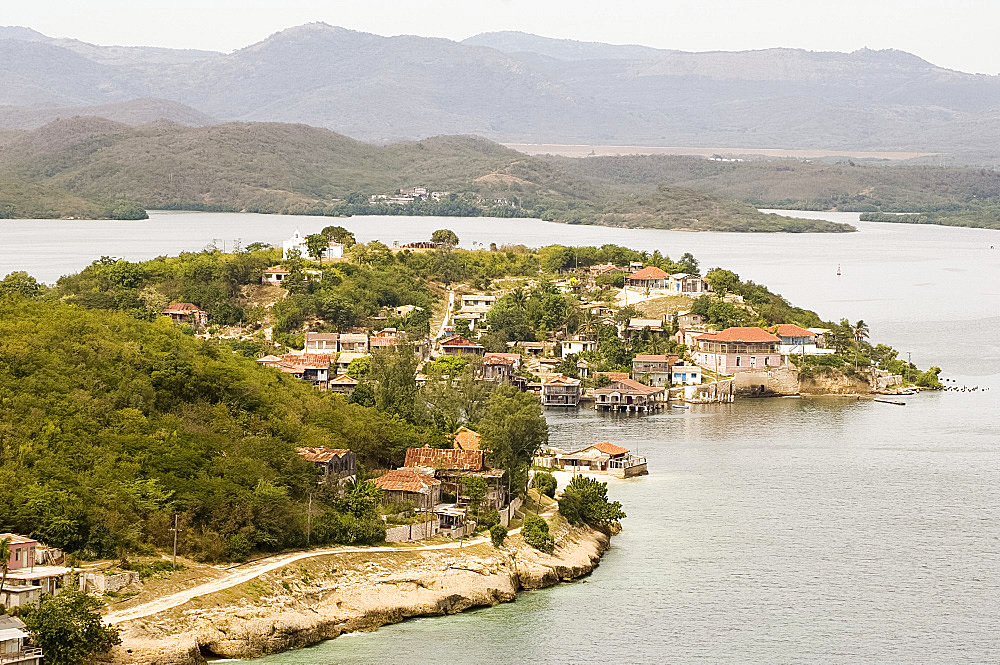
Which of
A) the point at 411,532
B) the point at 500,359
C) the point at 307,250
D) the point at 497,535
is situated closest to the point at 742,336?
the point at 500,359

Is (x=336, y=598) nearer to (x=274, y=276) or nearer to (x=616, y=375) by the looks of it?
(x=616, y=375)

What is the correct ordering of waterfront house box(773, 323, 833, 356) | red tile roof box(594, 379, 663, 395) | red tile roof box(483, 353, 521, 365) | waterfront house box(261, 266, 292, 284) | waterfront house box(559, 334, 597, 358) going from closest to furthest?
A: 1. red tile roof box(594, 379, 663, 395)
2. red tile roof box(483, 353, 521, 365)
3. waterfront house box(559, 334, 597, 358)
4. waterfront house box(773, 323, 833, 356)
5. waterfront house box(261, 266, 292, 284)

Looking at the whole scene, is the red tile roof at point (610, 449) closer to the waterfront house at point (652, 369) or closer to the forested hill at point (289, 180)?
the waterfront house at point (652, 369)

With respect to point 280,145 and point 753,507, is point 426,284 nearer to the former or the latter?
point 753,507

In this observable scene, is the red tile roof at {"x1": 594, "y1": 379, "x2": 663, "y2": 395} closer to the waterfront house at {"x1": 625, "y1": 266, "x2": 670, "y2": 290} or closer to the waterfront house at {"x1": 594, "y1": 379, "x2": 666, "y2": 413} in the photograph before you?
the waterfront house at {"x1": 594, "y1": 379, "x2": 666, "y2": 413}

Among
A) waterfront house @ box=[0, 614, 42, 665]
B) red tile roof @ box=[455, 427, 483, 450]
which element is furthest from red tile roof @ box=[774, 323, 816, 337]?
waterfront house @ box=[0, 614, 42, 665]

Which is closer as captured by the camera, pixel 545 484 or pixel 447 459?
pixel 447 459
